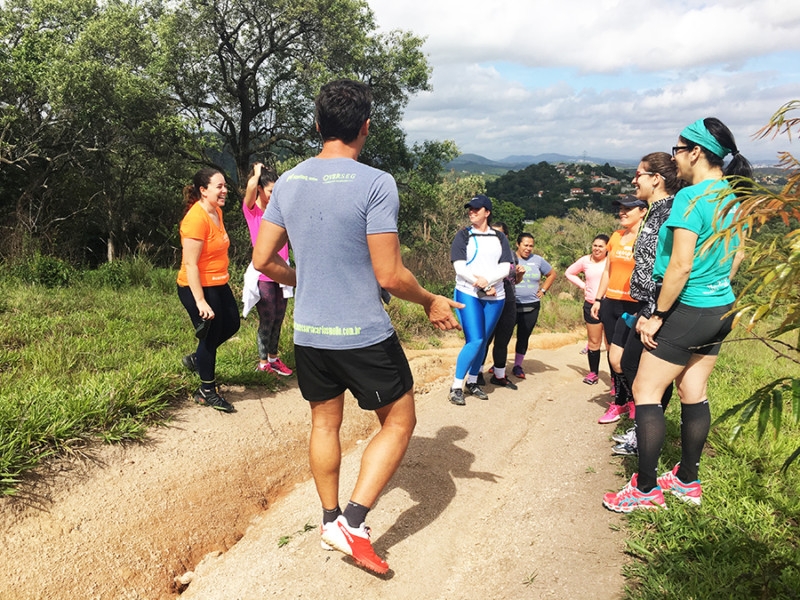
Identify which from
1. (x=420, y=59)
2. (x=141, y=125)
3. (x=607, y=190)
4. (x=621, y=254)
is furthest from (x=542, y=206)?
(x=621, y=254)

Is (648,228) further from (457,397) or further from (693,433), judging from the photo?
(457,397)

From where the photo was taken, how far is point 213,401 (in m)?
4.32

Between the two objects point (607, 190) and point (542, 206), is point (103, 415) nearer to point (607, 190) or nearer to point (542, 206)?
point (542, 206)

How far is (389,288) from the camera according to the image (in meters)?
2.42

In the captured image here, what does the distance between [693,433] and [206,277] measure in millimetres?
3489

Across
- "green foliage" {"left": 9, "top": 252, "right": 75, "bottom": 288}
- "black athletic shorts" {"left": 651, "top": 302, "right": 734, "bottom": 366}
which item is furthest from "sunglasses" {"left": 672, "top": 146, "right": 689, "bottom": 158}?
"green foliage" {"left": 9, "top": 252, "right": 75, "bottom": 288}

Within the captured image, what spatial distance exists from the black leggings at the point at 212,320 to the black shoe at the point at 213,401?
0.12 m

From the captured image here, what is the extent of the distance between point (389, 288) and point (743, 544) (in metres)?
2.22

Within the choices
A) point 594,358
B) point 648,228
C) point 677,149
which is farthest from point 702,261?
point 594,358

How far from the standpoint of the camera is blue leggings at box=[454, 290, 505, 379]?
495 cm

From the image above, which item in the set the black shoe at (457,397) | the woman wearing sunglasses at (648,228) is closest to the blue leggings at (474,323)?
the black shoe at (457,397)

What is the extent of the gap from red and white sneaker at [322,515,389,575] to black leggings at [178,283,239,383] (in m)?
2.12

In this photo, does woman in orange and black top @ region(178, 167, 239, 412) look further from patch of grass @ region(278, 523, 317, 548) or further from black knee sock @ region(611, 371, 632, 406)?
black knee sock @ region(611, 371, 632, 406)

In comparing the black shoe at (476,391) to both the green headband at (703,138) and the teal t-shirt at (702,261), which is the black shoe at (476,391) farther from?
the green headband at (703,138)
